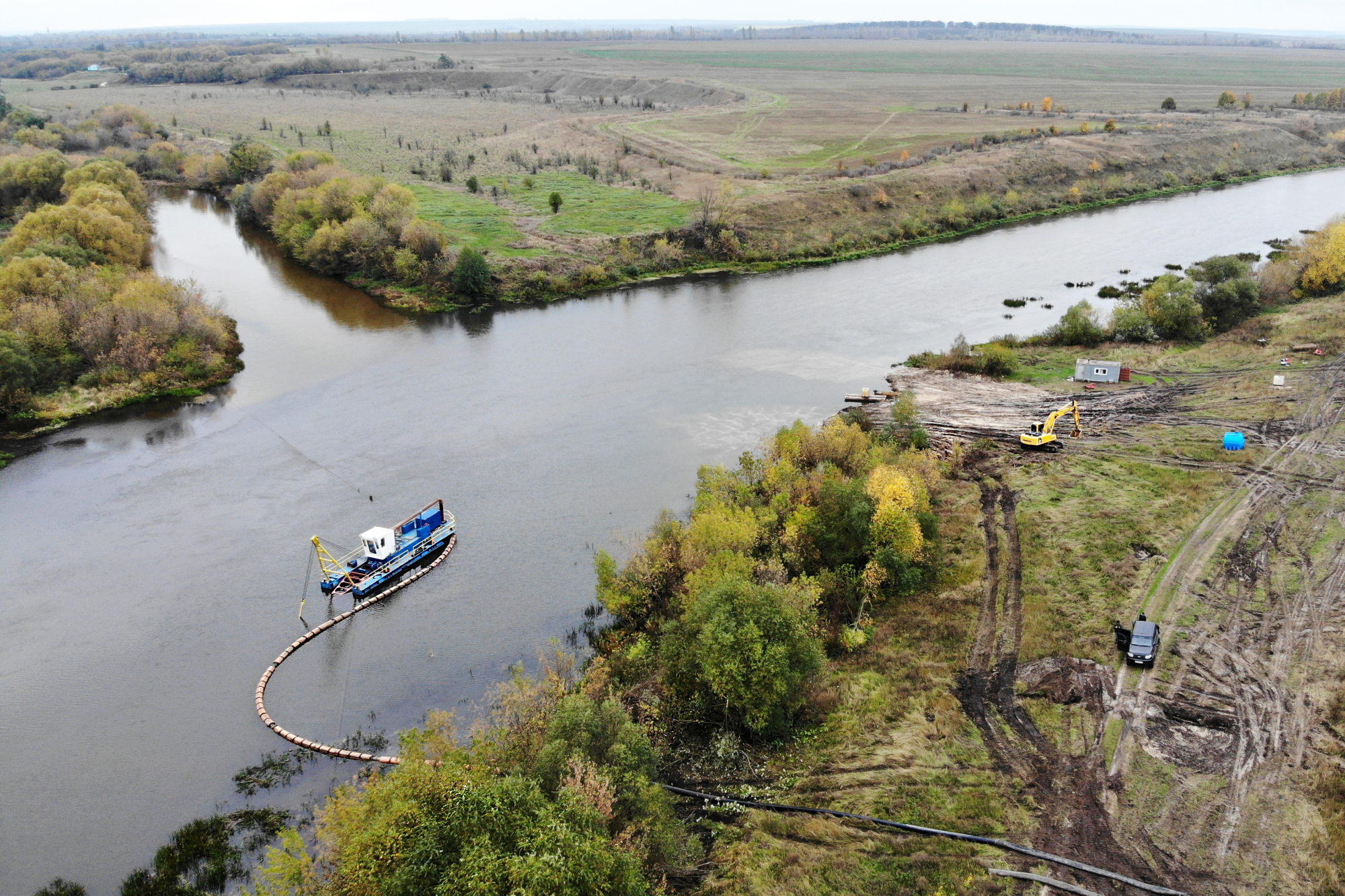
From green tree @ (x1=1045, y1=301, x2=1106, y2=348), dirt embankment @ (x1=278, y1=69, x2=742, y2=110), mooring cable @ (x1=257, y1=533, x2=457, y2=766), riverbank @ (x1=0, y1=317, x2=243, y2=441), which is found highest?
dirt embankment @ (x1=278, y1=69, x2=742, y2=110)

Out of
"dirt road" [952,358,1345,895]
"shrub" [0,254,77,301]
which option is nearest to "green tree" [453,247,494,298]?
"shrub" [0,254,77,301]

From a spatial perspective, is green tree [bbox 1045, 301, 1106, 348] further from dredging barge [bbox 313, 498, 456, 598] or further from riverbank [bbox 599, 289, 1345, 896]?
dredging barge [bbox 313, 498, 456, 598]

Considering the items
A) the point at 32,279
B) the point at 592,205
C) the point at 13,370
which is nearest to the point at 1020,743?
the point at 13,370

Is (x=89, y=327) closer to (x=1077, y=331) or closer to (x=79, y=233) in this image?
(x=79, y=233)

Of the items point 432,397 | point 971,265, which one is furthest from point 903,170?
point 432,397

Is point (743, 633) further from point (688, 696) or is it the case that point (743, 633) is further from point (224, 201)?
point (224, 201)

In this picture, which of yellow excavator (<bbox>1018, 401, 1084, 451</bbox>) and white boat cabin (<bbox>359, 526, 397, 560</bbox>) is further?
yellow excavator (<bbox>1018, 401, 1084, 451</bbox>)

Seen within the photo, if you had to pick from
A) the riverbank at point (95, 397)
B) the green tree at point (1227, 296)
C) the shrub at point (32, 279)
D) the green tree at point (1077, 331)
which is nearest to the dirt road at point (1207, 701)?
the green tree at point (1077, 331)
